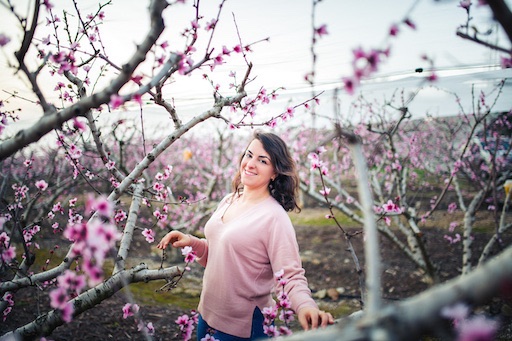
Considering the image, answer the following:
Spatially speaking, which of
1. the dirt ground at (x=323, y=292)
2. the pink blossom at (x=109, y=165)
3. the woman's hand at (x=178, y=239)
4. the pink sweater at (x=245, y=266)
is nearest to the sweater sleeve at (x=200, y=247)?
the woman's hand at (x=178, y=239)

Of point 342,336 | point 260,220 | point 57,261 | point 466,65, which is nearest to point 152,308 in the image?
point 57,261

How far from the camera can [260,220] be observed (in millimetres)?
2061

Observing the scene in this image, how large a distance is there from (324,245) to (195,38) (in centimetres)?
675

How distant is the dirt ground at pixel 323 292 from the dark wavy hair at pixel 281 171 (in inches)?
76.4

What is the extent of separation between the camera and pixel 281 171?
2.34 meters

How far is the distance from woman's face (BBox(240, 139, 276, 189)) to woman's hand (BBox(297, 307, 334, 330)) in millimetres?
949

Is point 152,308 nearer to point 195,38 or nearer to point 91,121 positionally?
point 91,121

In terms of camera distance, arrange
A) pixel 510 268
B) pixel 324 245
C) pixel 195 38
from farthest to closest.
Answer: pixel 324 245 < pixel 195 38 < pixel 510 268

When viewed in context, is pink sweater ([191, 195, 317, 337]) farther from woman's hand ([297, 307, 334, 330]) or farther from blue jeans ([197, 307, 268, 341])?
woman's hand ([297, 307, 334, 330])

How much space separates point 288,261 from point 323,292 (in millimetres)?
3985

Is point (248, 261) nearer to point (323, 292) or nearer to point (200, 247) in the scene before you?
point (200, 247)

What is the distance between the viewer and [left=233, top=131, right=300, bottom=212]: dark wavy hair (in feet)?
7.70

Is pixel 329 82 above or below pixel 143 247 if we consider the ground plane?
above

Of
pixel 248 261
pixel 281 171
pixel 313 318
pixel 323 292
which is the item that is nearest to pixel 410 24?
pixel 281 171
